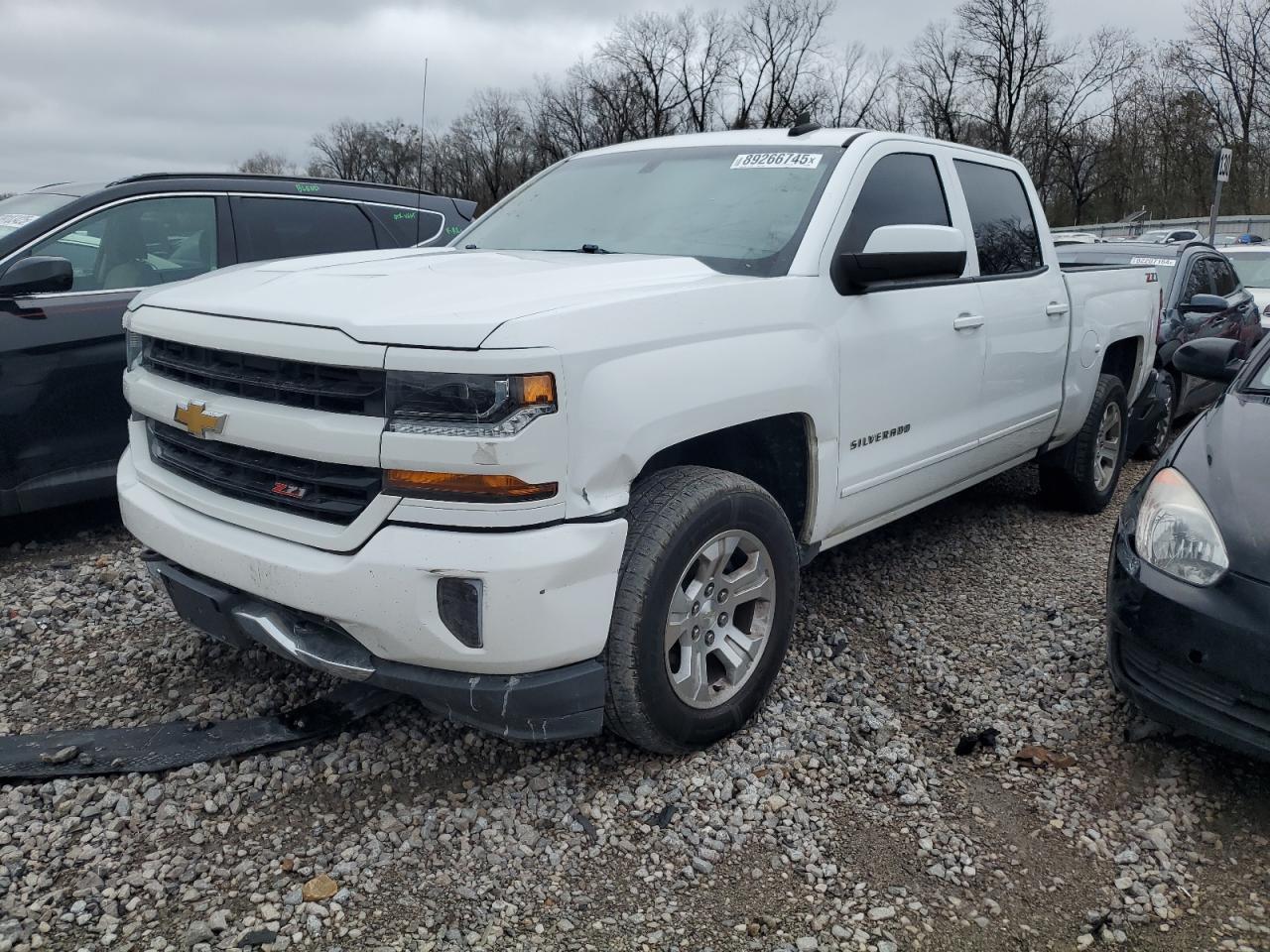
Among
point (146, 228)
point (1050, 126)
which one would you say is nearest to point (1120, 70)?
point (1050, 126)

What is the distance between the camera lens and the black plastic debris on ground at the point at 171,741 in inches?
115

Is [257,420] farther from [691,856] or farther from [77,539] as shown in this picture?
[77,539]

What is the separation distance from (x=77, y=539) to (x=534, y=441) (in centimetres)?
364

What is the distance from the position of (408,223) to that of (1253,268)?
1029 centimetres

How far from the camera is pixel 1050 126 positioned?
41281 mm

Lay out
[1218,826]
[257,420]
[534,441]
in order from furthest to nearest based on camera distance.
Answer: [1218,826] < [257,420] < [534,441]

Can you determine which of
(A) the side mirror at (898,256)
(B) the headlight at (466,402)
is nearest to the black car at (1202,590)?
(A) the side mirror at (898,256)

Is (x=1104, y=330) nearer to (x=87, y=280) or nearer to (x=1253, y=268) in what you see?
(x=87, y=280)

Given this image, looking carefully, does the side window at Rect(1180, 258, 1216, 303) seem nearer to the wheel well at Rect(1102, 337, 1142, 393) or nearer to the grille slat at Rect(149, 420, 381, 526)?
the wheel well at Rect(1102, 337, 1142, 393)

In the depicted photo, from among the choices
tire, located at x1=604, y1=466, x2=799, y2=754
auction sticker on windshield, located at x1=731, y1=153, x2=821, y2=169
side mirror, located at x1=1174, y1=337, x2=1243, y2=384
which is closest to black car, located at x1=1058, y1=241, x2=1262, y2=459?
side mirror, located at x1=1174, y1=337, x2=1243, y2=384

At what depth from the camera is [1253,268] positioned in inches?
461

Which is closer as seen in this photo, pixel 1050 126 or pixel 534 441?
pixel 534 441

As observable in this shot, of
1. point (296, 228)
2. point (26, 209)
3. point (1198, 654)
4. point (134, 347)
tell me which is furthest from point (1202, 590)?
point (26, 209)

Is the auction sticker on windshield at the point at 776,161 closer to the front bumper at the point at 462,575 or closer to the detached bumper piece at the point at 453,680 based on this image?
the front bumper at the point at 462,575
